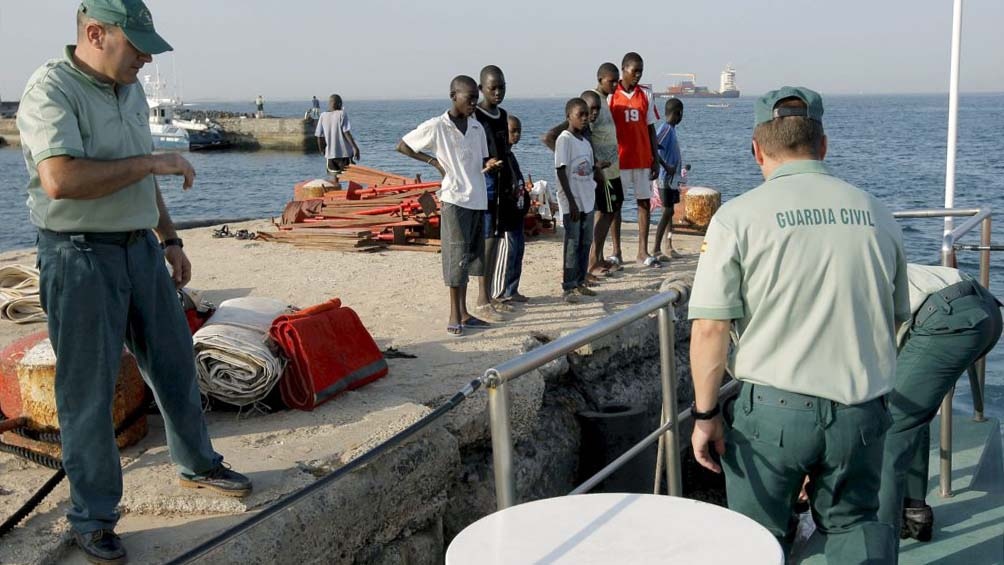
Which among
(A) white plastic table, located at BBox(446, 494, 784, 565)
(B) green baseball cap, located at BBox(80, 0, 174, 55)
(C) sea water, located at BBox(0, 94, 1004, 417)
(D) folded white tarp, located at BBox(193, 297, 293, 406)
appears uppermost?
(B) green baseball cap, located at BBox(80, 0, 174, 55)

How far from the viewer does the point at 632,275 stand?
9.35 metres

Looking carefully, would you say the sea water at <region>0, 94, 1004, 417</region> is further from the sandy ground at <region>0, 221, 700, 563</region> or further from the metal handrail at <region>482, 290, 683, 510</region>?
the metal handrail at <region>482, 290, 683, 510</region>

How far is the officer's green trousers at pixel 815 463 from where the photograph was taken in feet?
9.86

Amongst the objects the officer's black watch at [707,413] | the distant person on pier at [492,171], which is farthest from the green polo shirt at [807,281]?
the distant person on pier at [492,171]

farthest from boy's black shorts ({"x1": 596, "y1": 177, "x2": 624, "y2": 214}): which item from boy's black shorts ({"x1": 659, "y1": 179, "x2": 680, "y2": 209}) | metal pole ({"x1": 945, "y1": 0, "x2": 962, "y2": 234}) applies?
metal pole ({"x1": 945, "y1": 0, "x2": 962, "y2": 234})

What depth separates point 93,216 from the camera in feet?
12.0

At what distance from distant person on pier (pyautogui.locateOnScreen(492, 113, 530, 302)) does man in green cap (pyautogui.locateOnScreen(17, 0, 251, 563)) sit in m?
4.04

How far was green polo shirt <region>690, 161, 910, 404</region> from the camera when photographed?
2.96m

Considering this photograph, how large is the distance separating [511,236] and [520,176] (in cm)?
48

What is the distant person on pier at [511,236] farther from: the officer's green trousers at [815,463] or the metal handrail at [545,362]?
the officer's green trousers at [815,463]

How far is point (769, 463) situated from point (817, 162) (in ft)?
3.08

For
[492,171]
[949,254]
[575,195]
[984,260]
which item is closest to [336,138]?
[575,195]

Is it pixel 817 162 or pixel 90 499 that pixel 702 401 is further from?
pixel 90 499

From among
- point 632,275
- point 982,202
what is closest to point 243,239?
point 632,275
